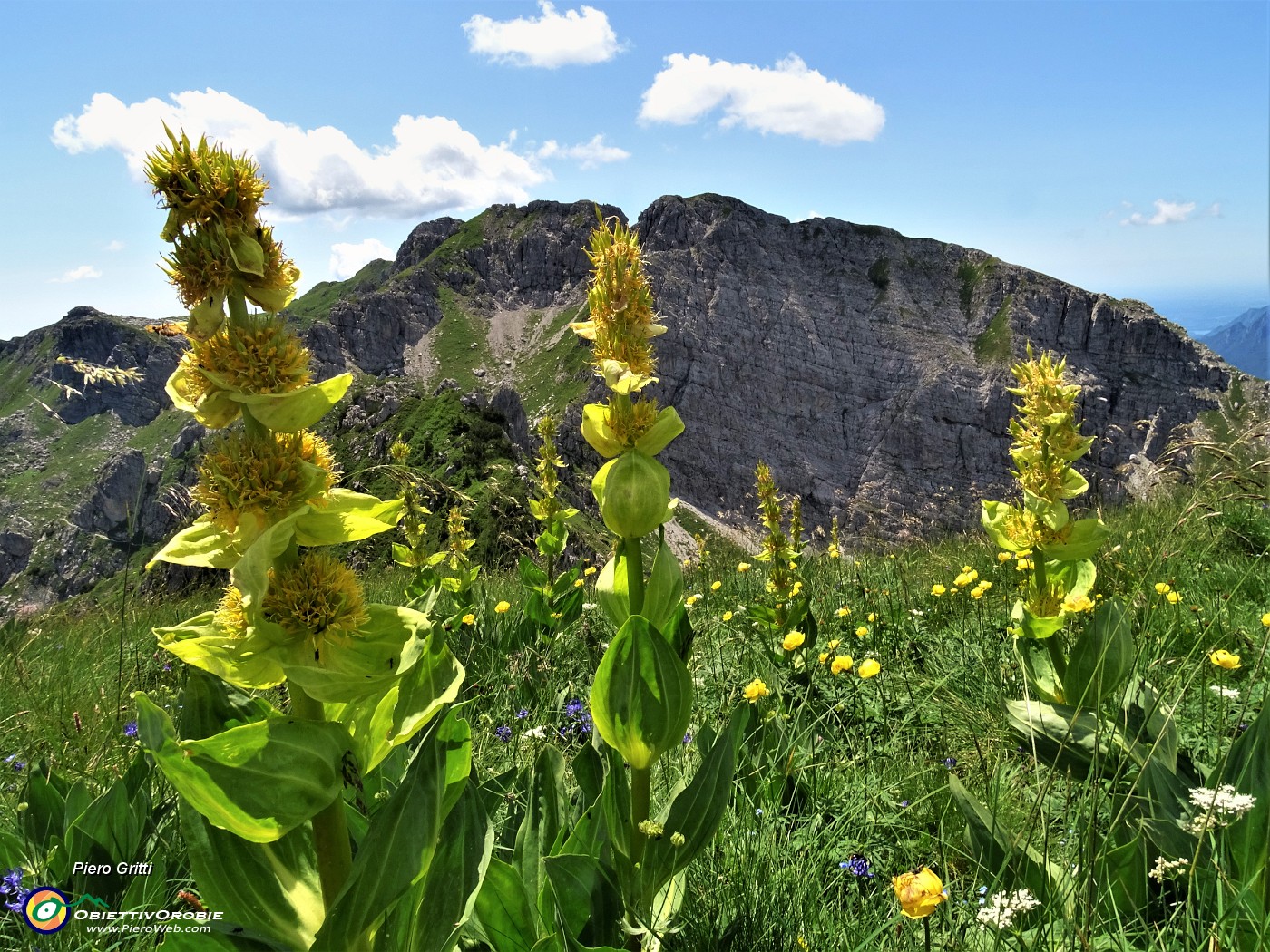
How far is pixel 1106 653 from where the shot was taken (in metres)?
2.84

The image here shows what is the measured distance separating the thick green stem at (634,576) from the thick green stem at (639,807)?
1.70 feet

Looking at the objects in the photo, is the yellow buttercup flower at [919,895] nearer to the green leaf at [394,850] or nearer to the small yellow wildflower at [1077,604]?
the green leaf at [394,850]

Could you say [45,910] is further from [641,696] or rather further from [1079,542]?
[1079,542]

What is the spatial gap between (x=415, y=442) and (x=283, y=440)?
78356 millimetres

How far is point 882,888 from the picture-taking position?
2453mm

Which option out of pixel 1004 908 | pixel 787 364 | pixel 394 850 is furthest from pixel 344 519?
pixel 787 364

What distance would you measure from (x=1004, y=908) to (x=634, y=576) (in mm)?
1395

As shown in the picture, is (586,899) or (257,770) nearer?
(257,770)

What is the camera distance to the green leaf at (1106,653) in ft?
9.29

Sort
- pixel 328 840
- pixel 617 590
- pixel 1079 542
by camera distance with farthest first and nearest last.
Result: pixel 1079 542
pixel 617 590
pixel 328 840

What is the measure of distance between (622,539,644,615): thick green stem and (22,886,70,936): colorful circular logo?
1915 mm

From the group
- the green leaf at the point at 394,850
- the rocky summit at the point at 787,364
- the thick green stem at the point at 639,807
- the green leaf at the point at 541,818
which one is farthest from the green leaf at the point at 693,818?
the rocky summit at the point at 787,364

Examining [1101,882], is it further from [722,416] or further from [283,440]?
[722,416]

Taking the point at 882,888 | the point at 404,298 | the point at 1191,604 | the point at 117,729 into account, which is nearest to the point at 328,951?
the point at 882,888
